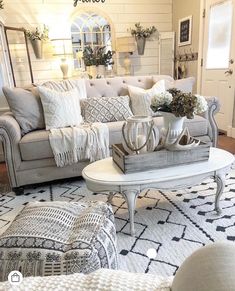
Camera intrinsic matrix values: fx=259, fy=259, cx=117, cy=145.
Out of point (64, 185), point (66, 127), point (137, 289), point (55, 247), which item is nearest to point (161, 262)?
point (55, 247)

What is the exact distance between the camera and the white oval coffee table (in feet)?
5.26

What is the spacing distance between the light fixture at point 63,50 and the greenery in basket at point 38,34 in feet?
0.57

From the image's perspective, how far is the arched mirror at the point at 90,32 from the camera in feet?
17.8

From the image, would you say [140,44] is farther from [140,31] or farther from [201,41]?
[201,41]

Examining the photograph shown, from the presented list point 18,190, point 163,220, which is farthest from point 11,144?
point 163,220

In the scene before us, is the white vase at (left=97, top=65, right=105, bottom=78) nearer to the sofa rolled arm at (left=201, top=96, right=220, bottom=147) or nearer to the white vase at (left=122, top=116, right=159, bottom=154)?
the sofa rolled arm at (left=201, top=96, right=220, bottom=147)

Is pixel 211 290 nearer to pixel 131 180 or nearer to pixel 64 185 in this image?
pixel 131 180

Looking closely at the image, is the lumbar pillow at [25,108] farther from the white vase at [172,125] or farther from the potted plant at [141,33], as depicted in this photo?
the potted plant at [141,33]

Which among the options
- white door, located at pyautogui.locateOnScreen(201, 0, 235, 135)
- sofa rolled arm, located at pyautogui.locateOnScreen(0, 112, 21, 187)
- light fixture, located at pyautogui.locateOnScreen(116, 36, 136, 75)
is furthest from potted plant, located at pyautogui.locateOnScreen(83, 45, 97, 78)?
sofa rolled arm, located at pyautogui.locateOnScreen(0, 112, 21, 187)

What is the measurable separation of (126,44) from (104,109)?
291cm

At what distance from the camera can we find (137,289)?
0.57m

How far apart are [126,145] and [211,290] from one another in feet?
4.37

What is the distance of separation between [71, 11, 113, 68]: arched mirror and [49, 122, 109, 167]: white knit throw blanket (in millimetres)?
3512

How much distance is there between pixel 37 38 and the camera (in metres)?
4.97
